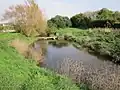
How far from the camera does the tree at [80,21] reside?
5919 centimetres

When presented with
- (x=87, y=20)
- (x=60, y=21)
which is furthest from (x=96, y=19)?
(x=60, y=21)

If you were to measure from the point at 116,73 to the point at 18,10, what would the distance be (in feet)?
105

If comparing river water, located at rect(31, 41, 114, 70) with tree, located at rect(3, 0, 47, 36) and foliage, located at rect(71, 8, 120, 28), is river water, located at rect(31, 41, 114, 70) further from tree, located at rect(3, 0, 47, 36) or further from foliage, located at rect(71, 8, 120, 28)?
foliage, located at rect(71, 8, 120, 28)

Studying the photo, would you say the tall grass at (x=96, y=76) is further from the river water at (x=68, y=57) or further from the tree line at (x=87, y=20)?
the tree line at (x=87, y=20)

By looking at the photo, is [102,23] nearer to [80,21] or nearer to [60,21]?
[80,21]

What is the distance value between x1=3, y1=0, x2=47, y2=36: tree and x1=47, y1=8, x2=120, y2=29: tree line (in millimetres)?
10151

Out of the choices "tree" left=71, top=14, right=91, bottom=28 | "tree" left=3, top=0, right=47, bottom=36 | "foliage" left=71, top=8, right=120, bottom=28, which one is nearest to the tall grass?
"tree" left=3, top=0, right=47, bottom=36

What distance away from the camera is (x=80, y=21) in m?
62.5

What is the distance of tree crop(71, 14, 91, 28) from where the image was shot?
2330 inches

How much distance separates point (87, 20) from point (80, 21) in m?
3.84

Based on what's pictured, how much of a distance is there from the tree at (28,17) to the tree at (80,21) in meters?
17.8

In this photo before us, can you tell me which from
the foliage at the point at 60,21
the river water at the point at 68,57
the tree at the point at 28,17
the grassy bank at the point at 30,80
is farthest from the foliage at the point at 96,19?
the grassy bank at the point at 30,80

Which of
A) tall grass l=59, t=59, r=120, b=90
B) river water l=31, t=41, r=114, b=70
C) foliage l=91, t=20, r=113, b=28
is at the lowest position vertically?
river water l=31, t=41, r=114, b=70

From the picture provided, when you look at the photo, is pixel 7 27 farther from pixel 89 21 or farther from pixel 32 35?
pixel 89 21
